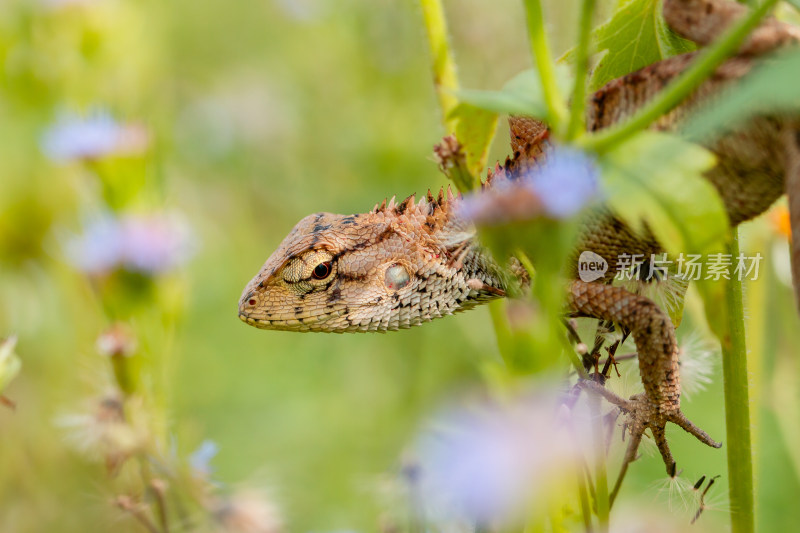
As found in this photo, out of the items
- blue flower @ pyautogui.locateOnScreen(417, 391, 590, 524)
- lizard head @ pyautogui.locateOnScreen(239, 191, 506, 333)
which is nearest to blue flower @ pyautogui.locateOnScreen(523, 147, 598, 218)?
blue flower @ pyautogui.locateOnScreen(417, 391, 590, 524)

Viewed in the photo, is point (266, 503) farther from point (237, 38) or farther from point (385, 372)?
point (237, 38)

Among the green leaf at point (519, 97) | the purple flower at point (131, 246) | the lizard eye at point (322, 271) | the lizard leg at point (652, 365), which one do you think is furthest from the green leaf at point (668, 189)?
the purple flower at point (131, 246)

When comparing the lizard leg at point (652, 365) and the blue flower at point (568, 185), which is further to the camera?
the lizard leg at point (652, 365)

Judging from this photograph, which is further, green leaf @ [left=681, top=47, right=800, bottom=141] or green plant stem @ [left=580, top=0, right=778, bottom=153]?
green plant stem @ [left=580, top=0, right=778, bottom=153]

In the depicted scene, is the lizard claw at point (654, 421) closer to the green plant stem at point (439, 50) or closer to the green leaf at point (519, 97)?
the green plant stem at point (439, 50)

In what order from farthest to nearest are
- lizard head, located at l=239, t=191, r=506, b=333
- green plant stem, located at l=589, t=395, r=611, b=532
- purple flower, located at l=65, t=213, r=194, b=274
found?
1. purple flower, located at l=65, t=213, r=194, b=274
2. lizard head, located at l=239, t=191, r=506, b=333
3. green plant stem, located at l=589, t=395, r=611, b=532

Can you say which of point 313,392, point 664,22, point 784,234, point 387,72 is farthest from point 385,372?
point 664,22

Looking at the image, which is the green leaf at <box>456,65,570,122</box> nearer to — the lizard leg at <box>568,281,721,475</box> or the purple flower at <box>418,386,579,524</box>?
the purple flower at <box>418,386,579,524</box>
